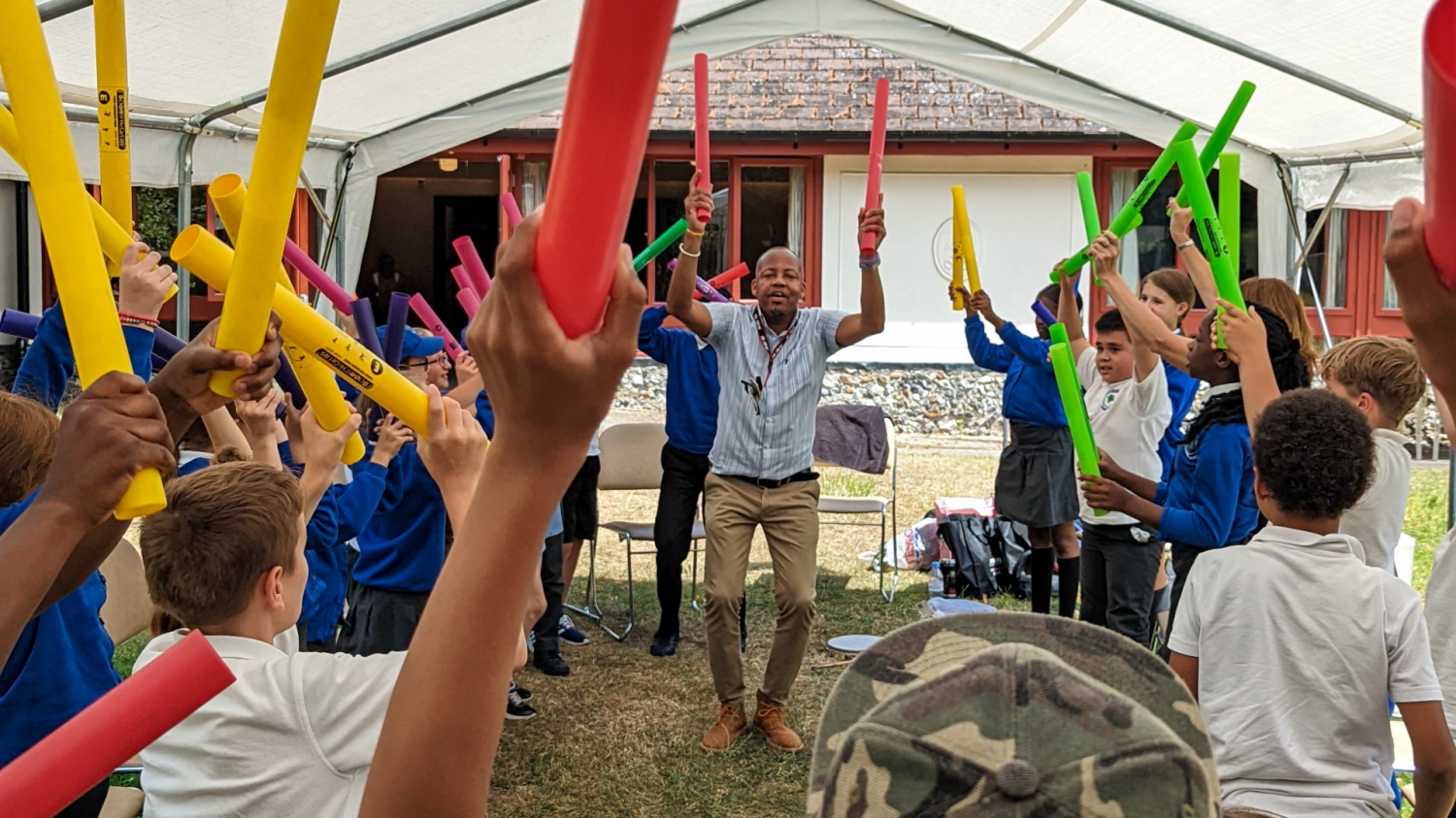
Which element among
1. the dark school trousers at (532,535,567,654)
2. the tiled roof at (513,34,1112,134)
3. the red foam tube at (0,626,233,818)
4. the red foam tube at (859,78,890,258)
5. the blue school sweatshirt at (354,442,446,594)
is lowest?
the dark school trousers at (532,535,567,654)

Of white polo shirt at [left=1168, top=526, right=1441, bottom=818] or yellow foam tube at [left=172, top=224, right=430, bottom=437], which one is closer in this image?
yellow foam tube at [left=172, top=224, right=430, bottom=437]

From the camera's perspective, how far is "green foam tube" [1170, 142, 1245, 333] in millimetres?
2939

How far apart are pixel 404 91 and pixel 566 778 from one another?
3.95 metres

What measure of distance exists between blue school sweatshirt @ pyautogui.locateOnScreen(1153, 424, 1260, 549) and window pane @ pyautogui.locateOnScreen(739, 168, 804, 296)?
10.5m

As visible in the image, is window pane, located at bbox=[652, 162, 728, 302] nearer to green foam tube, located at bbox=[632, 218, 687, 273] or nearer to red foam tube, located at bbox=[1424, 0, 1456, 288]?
green foam tube, located at bbox=[632, 218, 687, 273]

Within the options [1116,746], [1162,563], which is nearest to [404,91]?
[1162,563]

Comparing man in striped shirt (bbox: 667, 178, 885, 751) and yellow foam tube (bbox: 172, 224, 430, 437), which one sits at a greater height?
yellow foam tube (bbox: 172, 224, 430, 437)

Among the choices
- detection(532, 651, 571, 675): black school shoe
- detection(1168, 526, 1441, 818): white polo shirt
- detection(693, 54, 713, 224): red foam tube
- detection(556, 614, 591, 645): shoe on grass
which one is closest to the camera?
detection(1168, 526, 1441, 818): white polo shirt

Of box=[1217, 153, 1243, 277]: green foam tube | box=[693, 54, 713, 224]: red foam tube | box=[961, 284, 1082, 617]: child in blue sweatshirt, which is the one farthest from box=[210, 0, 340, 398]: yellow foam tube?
box=[961, 284, 1082, 617]: child in blue sweatshirt

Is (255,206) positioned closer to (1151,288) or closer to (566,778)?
(566,778)

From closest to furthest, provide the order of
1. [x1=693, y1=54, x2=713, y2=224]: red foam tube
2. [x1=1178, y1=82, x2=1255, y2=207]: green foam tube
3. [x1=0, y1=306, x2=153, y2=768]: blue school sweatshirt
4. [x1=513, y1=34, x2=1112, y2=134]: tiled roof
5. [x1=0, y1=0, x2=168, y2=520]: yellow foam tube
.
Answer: [x1=0, y1=0, x2=168, y2=520]: yellow foam tube < [x1=0, y1=306, x2=153, y2=768]: blue school sweatshirt < [x1=1178, y1=82, x2=1255, y2=207]: green foam tube < [x1=693, y1=54, x2=713, y2=224]: red foam tube < [x1=513, y1=34, x2=1112, y2=134]: tiled roof

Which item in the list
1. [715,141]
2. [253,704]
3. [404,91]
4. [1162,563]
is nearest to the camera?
[253,704]

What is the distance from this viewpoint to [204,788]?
1.55 meters

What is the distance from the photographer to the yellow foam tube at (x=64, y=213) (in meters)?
0.93
